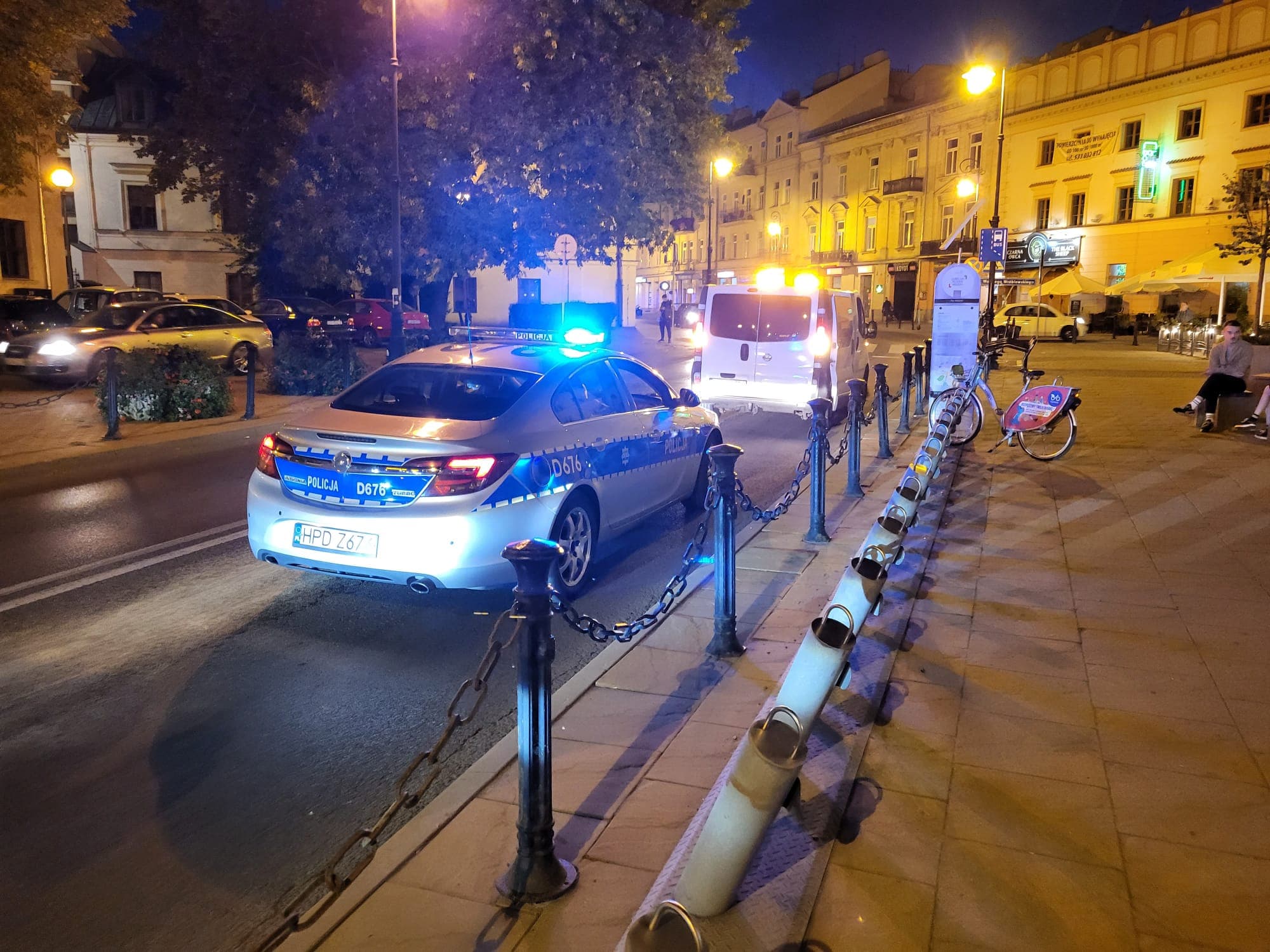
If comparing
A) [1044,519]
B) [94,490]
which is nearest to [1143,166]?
[1044,519]

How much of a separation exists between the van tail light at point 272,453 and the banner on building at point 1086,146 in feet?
161

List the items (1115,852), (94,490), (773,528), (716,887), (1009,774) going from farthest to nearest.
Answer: (94,490) → (773,528) → (1009,774) → (1115,852) → (716,887)

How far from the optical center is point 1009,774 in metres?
3.94

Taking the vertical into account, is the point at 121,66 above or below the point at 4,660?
above

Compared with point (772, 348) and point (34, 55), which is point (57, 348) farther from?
point (772, 348)

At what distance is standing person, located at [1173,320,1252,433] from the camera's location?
12.9m

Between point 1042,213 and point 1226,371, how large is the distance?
135ft

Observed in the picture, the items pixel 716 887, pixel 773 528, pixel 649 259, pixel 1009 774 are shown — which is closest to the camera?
pixel 716 887

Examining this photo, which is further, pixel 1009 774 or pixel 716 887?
pixel 1009 774

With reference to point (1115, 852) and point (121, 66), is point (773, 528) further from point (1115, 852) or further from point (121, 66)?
point (121, 66)

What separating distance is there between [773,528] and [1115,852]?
5.03 meters

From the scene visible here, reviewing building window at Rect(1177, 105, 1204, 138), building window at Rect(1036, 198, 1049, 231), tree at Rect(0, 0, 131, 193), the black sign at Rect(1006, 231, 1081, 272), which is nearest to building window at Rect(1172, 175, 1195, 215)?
building window at Rect(1177, 105, 1204, 138)

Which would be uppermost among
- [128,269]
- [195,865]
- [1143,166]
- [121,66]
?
[121,66]

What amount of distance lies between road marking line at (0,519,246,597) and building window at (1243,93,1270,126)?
45194 mm
